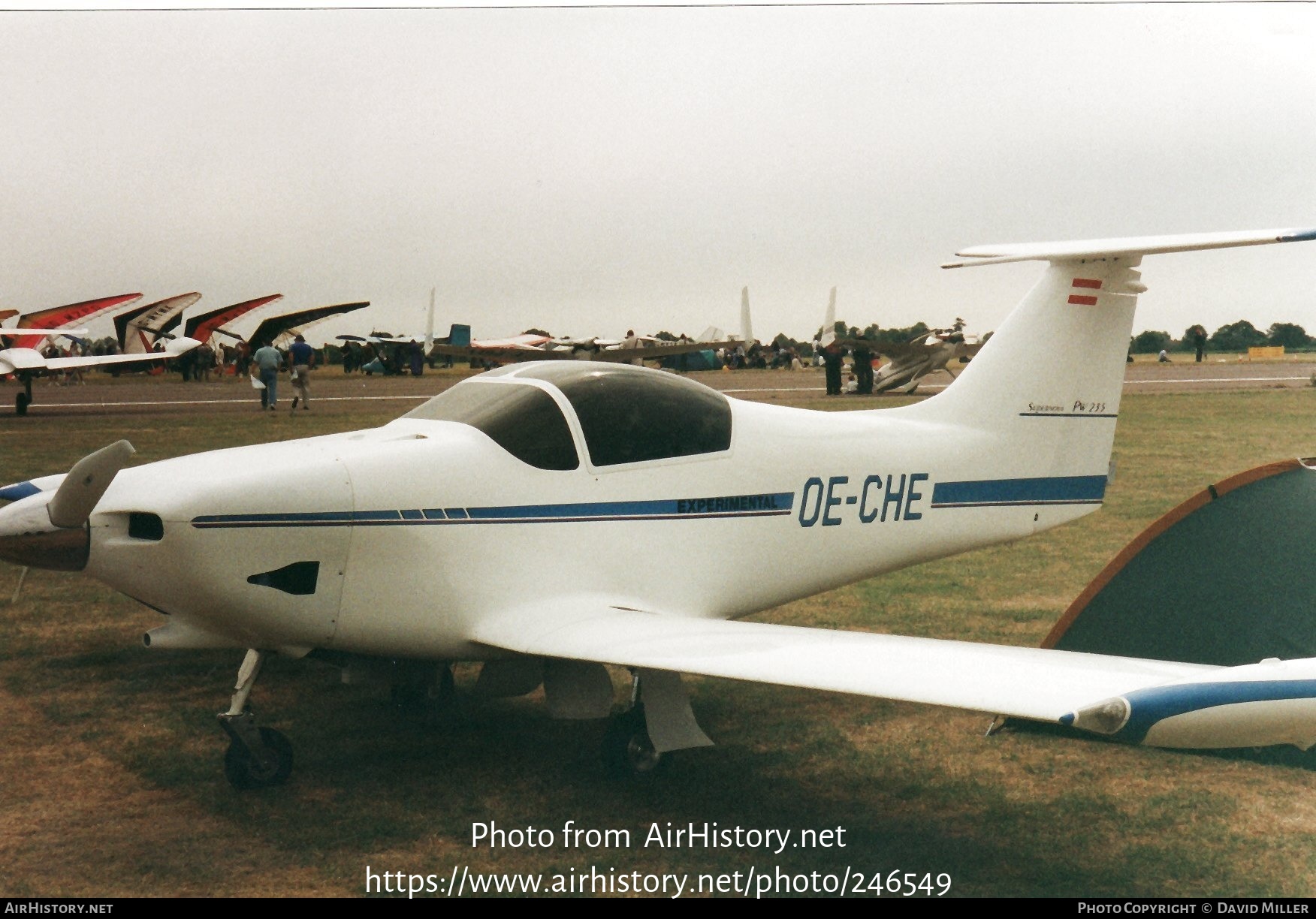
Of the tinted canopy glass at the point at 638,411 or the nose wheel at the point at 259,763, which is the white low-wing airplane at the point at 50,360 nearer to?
the nose wheel at the point at 259,763

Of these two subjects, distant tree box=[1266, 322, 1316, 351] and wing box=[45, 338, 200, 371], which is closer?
distant tree box=[1266, 322, 1316, 351]

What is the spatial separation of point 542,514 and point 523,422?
0.40 metres

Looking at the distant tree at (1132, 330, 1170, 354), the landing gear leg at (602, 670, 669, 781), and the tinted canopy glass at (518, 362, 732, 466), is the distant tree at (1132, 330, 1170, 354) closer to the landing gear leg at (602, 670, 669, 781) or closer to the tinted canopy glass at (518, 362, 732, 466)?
the tinted canopy glass at (518, 362, 732, 466)

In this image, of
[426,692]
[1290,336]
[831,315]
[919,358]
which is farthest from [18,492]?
[919,358]

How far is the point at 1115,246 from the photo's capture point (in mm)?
5723

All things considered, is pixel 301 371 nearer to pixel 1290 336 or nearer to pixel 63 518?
pixel 63 518

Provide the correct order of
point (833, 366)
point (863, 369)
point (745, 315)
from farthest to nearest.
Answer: point (863, 369), point (833, 366), point (745, 315)

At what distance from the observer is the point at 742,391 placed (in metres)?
8.87

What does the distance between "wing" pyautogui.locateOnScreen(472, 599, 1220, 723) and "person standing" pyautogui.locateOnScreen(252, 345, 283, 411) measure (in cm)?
763

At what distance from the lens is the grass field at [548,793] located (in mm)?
3957

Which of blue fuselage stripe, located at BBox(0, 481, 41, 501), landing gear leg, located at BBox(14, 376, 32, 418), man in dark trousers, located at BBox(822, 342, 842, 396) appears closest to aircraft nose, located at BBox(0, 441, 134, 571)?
blue fuselage stripe, located at BBox(0, 481, 41, 501)

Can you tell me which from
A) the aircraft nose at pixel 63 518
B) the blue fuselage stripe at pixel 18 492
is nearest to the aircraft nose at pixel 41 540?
the aircraft nose at pixel 63 518

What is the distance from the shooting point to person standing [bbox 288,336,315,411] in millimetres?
12045

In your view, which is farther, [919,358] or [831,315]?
[919,358]
